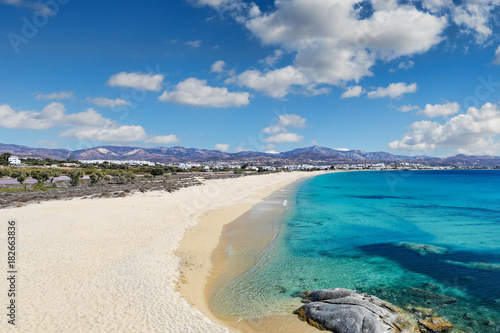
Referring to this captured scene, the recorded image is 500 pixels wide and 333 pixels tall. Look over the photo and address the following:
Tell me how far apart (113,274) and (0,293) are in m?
3.33

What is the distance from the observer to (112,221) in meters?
19.5

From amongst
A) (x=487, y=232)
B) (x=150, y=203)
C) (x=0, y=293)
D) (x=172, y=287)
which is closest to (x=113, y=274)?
(x=172, y=287)

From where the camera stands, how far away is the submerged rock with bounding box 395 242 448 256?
52.4 feet

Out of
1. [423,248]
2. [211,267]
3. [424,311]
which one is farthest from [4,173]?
[424,311]

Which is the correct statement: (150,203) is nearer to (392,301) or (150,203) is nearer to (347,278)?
(347,278)

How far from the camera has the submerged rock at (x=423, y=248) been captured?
15961 millimetres

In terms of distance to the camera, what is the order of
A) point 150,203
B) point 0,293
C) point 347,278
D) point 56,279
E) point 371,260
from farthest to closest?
point 150,203 → point 371,260 → point 347,278 → point 56,279 → point 0,293

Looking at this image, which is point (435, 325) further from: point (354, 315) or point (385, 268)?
point (385, 268)

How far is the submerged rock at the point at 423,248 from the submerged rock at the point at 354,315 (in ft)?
29.6

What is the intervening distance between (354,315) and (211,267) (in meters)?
7.35

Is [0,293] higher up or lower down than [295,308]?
higher up

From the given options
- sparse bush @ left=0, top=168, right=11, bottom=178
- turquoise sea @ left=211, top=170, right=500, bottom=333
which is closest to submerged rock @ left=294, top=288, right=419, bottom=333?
turquoise sea @ left=211, top=170, right=500, bottom=333

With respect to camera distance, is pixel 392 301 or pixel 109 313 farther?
pixel 392 301

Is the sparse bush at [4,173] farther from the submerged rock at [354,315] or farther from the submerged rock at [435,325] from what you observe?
the submerged rock at [435,325]
